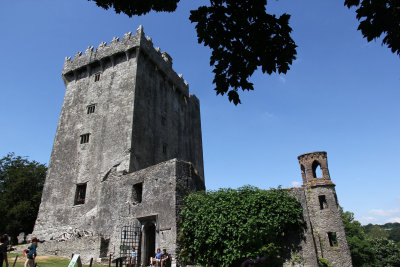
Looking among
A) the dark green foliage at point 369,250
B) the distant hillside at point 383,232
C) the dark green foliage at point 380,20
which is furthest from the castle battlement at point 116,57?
the distant hillside at point 383,232

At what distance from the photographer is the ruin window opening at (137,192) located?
56.9 feet

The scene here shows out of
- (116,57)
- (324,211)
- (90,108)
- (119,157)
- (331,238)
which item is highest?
(116,57)

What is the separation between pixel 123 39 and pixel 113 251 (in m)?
17.7

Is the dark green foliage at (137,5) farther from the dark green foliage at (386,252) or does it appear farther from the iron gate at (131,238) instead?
the dark green foliage at (386,252)

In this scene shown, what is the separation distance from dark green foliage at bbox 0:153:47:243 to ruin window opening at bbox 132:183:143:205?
2036 cm

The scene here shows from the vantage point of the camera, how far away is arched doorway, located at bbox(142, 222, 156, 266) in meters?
15.8

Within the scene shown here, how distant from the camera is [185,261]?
13984 millimetres

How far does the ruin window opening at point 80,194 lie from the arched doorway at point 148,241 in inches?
302

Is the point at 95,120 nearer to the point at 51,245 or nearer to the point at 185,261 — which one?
the point at 51,245

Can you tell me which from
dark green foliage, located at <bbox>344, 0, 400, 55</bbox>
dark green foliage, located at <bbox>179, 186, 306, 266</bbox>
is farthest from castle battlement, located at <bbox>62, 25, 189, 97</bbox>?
dark green foliage, located at <bbox>344, 0, 400, 55</bbox>

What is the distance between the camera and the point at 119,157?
21.1 m

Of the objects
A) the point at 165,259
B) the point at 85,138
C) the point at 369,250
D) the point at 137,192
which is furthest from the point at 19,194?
the point at 369,250

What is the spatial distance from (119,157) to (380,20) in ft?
63.3

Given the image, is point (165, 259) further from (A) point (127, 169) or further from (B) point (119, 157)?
(B) point (119, 157)
